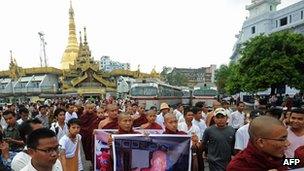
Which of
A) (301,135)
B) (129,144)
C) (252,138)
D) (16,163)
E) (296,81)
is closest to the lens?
(252,138)

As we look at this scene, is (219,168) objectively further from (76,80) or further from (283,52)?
(76,80)

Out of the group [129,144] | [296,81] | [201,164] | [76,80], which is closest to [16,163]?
[129,144]

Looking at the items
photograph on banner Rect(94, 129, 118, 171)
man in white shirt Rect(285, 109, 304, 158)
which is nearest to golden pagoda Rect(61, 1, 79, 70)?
photograph on banner Rect(94, 129, 118, 171)

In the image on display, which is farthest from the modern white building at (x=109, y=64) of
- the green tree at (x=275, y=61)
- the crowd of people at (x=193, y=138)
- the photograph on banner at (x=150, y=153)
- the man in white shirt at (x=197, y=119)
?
the photograph on banner at (x=150, y=153)

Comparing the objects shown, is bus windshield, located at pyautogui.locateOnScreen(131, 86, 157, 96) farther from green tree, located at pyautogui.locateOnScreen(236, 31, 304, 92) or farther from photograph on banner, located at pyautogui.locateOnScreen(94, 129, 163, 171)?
photograph on banner, located at pyautogui.locateOnScreen(94, 129, 163, 171)

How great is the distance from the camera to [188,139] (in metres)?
5.80

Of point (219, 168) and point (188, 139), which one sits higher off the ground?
point (188, 139)

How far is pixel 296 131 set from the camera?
509cm

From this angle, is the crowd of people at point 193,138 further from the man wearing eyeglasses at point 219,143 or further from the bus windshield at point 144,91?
the bus windshield at point 144,91

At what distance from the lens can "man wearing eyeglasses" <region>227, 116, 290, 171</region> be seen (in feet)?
9.25

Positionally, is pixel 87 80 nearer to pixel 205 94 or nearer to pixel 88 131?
pixel 205 94

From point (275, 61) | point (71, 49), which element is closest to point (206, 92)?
point (275, 61)

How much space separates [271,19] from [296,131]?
164 feet

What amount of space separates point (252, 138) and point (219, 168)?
335 cm
